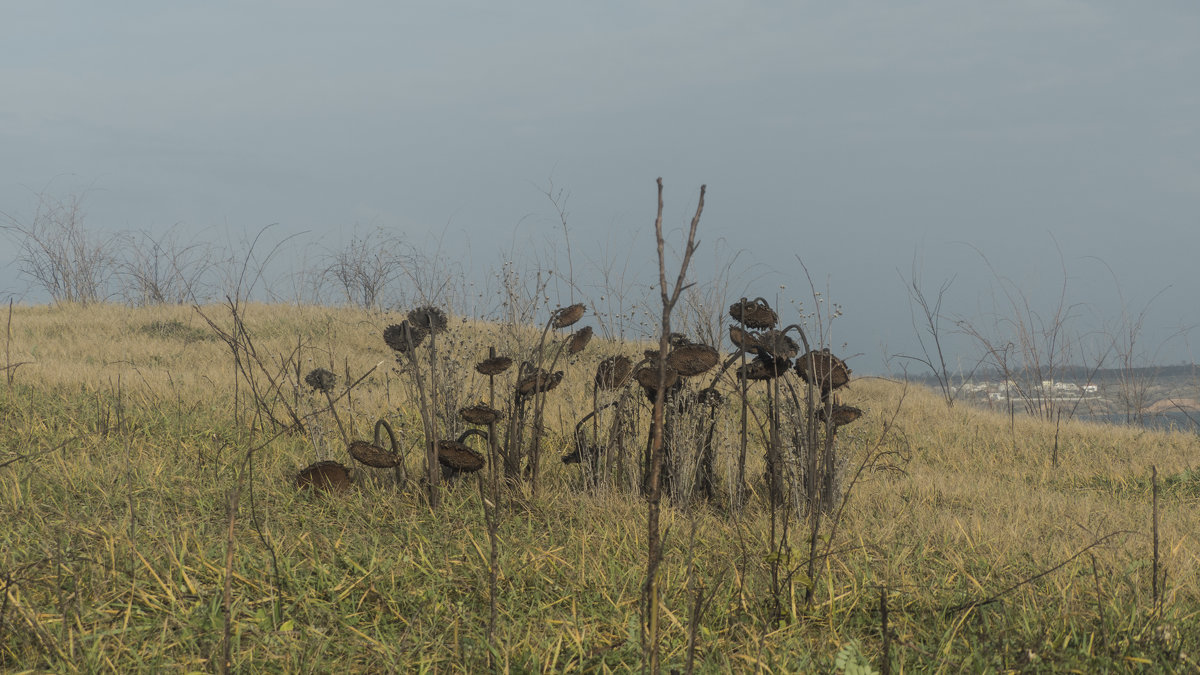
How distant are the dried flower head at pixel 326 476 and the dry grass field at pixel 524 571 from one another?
0.05m

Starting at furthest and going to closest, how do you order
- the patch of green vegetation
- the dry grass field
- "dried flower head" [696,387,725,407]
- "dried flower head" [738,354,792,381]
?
the patch of green vegetation
"dried flower head" [696,387,725,407]
"dried flower head" [738,354,792,381]
the dry grass field

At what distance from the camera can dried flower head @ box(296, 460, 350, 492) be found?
325 cm

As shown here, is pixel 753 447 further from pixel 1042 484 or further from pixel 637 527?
pixel 637 527

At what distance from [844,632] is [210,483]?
280 cm

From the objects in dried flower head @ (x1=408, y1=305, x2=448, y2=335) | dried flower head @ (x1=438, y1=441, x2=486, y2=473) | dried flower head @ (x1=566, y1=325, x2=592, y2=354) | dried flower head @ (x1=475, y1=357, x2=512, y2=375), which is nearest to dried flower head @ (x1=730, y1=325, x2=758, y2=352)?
dried flower head @ (x1=566, y1=325, x2=592, y2=354)

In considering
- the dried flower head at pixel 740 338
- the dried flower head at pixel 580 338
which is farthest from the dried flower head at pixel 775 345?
the dried flower head at pixel 580 338

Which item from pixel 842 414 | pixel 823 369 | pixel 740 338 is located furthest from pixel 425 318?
pixel 842 414

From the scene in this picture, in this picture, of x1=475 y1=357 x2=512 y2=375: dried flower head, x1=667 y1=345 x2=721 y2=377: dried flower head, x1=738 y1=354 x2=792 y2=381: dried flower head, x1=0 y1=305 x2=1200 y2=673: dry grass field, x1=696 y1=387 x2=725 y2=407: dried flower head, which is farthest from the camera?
x1=696 y1=387 x2=725 y2=407: dried flower head

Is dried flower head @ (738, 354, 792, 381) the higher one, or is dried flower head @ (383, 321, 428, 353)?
dried flower head @ (383, 321, 428, 353)

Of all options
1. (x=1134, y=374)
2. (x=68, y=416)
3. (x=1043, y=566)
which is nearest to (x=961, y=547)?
(x=1043, y=566)

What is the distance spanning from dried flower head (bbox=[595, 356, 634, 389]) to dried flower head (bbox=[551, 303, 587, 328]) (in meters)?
0.28

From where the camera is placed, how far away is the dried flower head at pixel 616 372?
11.0 feet

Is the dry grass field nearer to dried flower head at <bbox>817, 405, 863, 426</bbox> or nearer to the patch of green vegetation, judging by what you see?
the patch of green vegetation

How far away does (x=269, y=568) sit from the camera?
2.55 m
